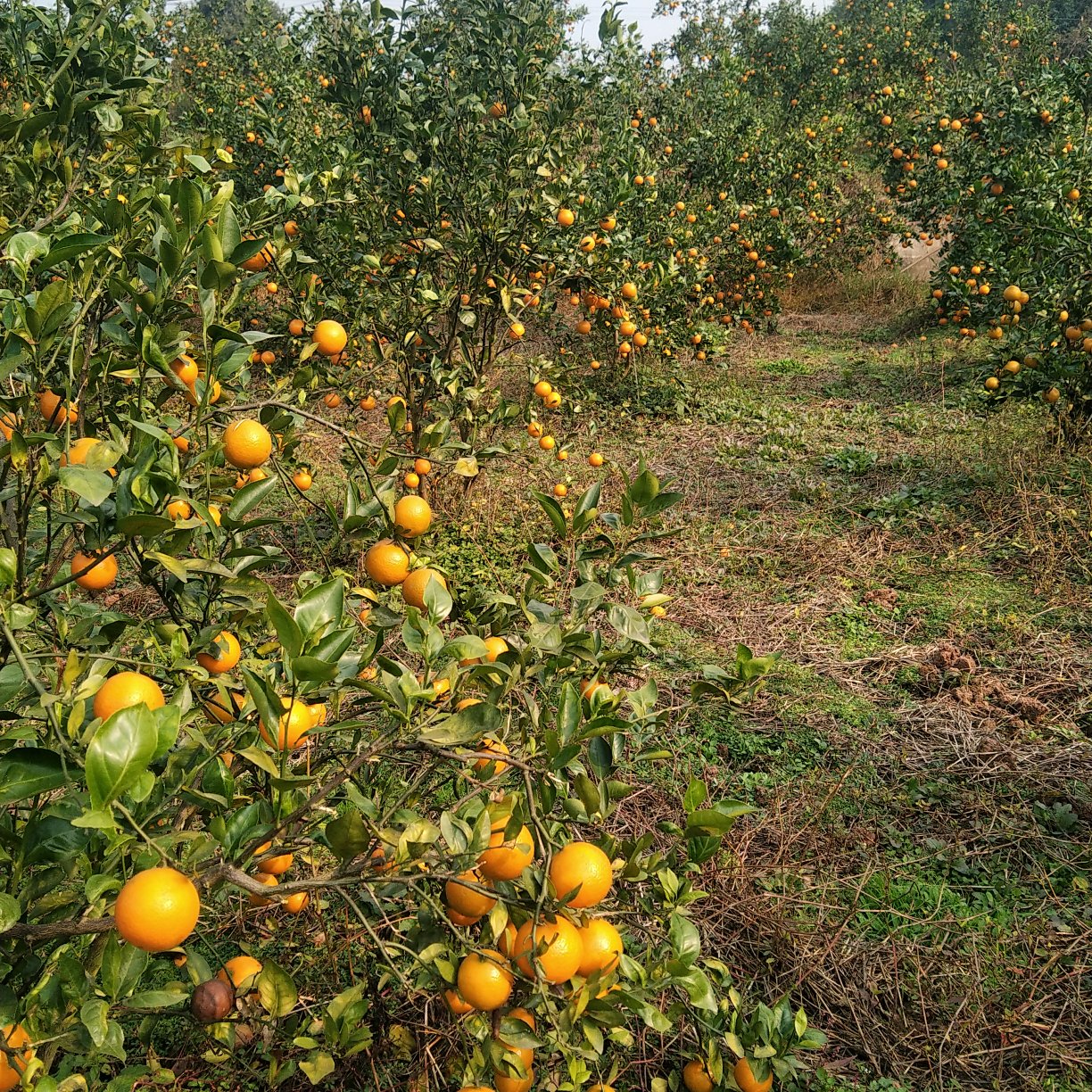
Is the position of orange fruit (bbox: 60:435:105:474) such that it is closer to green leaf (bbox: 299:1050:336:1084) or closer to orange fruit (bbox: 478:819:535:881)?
orange fruit (bbox: 478:819:535:881)

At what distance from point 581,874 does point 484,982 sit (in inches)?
7.7

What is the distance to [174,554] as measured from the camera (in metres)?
1.13

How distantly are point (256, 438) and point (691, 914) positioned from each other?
61.2 inches

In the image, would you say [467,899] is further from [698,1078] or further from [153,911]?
[698,1078]

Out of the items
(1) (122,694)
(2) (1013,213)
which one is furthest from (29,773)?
(2) (1013,213)

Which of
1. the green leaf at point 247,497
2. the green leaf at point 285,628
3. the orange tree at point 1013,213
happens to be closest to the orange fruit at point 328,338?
Answer: the green leaf at point 247,497

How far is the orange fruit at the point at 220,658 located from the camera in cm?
125

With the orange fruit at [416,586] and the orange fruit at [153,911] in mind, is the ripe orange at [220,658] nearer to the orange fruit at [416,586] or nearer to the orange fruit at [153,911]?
the orange fruit at [416,586]

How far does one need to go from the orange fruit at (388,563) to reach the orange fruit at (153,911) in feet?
2.04

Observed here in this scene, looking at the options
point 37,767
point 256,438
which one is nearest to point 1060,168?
point 256,438

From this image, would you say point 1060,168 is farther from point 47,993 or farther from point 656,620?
point 47,993

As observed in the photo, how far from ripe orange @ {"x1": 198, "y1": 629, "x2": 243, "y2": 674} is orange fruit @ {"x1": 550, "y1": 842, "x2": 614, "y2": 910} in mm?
590

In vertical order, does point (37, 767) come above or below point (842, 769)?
above

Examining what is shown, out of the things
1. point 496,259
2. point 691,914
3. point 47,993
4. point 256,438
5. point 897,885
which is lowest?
point 897,885
